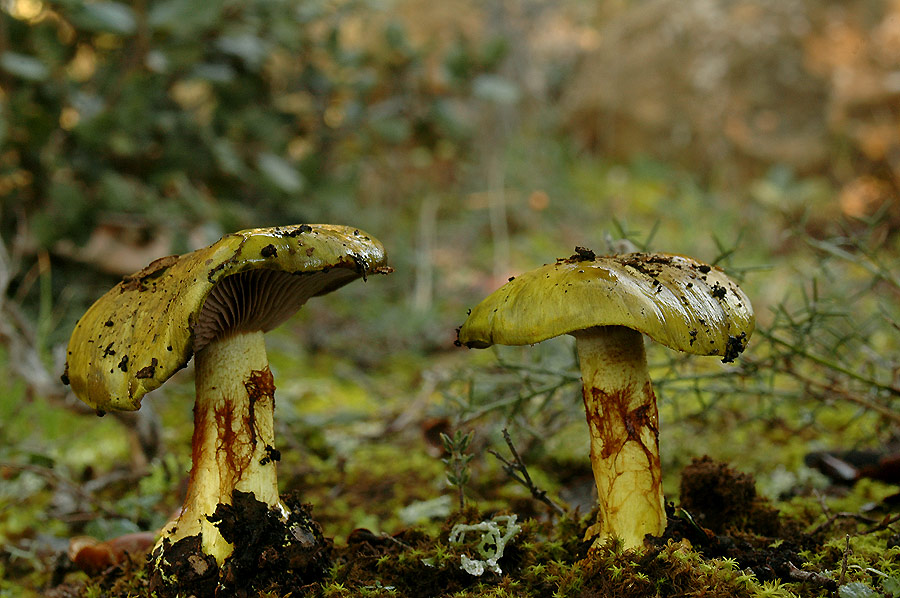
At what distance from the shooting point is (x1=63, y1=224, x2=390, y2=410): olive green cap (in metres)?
1.44

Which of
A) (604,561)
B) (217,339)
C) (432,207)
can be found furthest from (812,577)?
(432,207)

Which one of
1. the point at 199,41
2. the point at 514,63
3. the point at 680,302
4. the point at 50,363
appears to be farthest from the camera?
the point at 514,63

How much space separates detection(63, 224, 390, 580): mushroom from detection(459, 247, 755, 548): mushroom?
406 mm

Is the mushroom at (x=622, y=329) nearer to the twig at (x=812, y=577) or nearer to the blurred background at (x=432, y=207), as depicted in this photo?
the twig at (x=812, y=577)

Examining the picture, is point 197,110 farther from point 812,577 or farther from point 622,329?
point 812,577

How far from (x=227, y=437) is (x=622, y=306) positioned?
107 centimetres

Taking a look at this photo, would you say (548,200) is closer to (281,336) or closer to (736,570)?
(281,336)

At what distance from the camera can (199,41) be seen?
3.86 meters

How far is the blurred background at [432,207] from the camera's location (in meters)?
2.47

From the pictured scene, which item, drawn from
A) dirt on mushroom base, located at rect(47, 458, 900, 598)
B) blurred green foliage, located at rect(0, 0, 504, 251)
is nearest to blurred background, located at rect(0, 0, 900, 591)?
blurred green foliage, located at rect(0, 0, 504, 251)

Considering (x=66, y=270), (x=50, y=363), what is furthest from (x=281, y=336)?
(x=50, y=363)

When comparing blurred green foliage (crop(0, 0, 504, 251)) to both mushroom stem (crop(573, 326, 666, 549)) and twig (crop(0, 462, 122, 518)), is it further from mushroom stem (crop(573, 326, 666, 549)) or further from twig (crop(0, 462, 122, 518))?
mushroom stem (crop(573, 326, 666, 549))

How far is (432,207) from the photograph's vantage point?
6059 millimetres

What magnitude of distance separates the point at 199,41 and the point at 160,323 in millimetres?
2965
